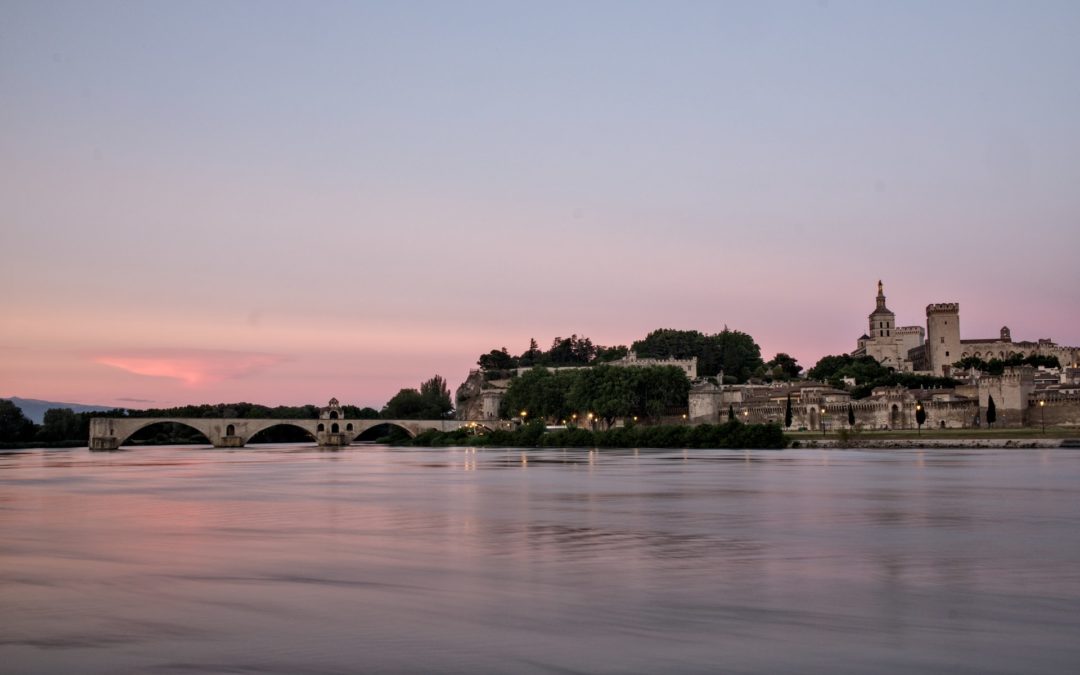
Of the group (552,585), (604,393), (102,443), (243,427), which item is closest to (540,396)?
(604,393)

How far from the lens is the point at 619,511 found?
2070 cm

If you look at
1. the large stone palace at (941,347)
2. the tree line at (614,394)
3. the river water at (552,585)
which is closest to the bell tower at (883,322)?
the large stone palace at (941,347)

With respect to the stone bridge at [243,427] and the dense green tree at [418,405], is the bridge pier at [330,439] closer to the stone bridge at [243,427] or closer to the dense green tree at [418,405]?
the stone bridge at [243,427]

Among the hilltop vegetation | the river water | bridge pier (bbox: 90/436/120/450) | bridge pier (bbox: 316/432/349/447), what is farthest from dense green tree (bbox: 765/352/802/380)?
the river water

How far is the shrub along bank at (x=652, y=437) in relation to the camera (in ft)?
208

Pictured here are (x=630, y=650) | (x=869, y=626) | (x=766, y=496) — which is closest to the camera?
(x=630, y=650)

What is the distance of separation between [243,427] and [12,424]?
2179 centimetres

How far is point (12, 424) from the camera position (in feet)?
324

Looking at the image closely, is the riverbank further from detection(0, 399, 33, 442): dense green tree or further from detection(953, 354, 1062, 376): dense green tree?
detection(0, 399, 33, 442): dense green tree

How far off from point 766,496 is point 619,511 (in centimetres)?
538

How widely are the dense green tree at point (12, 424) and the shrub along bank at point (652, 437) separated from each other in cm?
4206

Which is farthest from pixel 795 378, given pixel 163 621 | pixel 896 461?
pixel 163 621

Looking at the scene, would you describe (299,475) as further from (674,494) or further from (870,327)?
(870,327)

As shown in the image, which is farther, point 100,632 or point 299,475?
point 299,475
